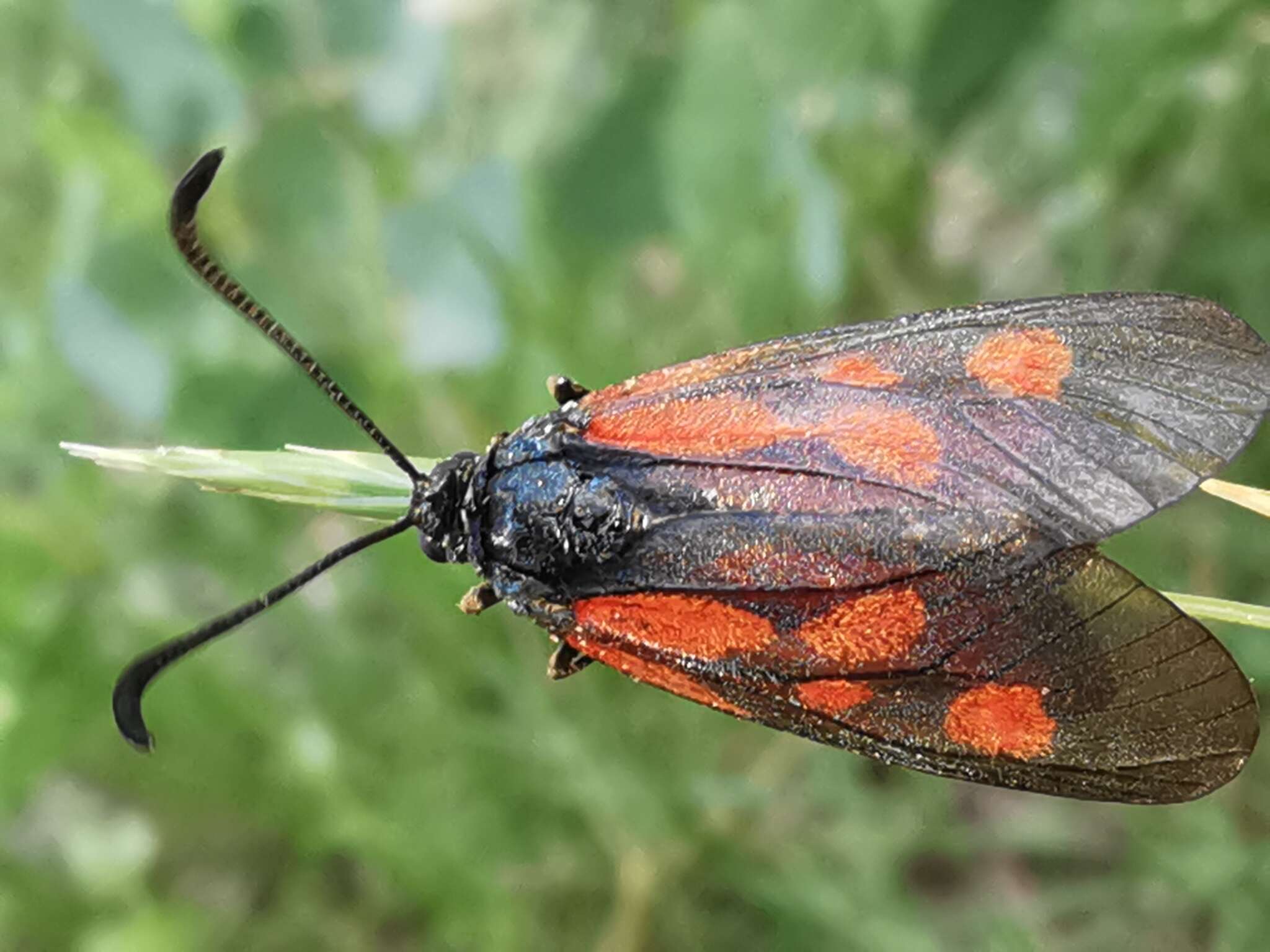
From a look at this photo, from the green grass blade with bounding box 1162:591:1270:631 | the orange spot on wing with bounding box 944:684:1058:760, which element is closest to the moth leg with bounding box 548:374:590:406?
the orange spot on wing with bounding box 944:684:1058:760

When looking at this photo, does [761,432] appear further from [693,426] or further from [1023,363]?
[1023,363]

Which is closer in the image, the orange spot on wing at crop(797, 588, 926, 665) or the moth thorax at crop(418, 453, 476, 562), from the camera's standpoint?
the orange spot on wing at crop(797, 588, 926, 665)

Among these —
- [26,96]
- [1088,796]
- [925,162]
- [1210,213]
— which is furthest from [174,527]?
[1210,213]

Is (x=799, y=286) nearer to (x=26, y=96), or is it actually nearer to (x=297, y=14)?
(x=297, y=14)

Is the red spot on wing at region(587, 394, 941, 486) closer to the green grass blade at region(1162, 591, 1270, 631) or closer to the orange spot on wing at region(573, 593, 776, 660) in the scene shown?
the orange spot on wing at region(573, 593, 776, 660)

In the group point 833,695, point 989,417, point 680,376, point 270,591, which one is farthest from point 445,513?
point 989,417
